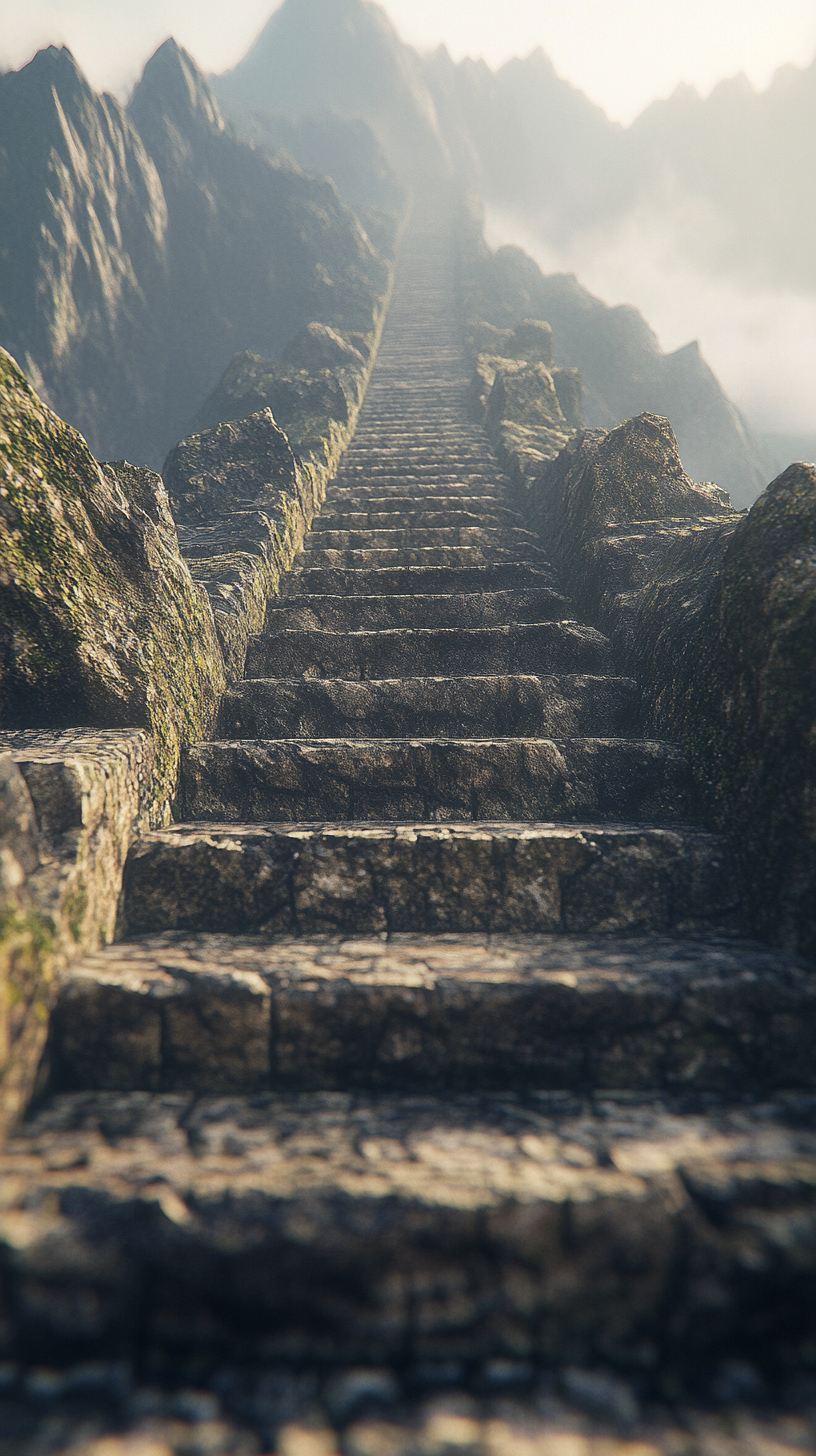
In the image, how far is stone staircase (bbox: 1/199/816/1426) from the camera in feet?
4.77

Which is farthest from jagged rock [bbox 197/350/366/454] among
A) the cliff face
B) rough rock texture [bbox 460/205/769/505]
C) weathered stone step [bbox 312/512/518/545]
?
rough rock texture [bbox 460/205/769/505]

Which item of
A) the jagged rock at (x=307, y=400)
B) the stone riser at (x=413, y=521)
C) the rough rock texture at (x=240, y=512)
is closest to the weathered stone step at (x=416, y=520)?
the stone riser at (x=413, y=521)

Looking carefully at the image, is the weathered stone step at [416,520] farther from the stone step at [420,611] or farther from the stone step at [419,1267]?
Answer: the stone step at [419,1267]

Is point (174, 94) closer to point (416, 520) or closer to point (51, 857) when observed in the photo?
point (416, 520)

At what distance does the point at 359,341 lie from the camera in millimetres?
13516

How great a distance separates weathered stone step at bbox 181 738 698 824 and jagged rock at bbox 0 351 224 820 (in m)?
0.30

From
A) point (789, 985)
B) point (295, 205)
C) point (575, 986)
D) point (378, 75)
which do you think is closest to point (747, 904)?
point (789, 985)

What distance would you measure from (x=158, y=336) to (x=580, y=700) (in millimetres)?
29201

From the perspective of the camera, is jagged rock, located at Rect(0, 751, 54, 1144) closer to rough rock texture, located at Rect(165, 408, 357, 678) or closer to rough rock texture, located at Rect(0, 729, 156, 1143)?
rough rock texture, located at Rect(0, 729, 156, 1143)

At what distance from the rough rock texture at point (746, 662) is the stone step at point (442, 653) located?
29 centimetres

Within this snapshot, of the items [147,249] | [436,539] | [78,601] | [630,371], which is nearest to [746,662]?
[78,601]

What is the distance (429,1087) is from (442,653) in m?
2.77

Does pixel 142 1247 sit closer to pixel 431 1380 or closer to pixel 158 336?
pixel 431 1380

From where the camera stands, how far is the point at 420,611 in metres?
4.78
